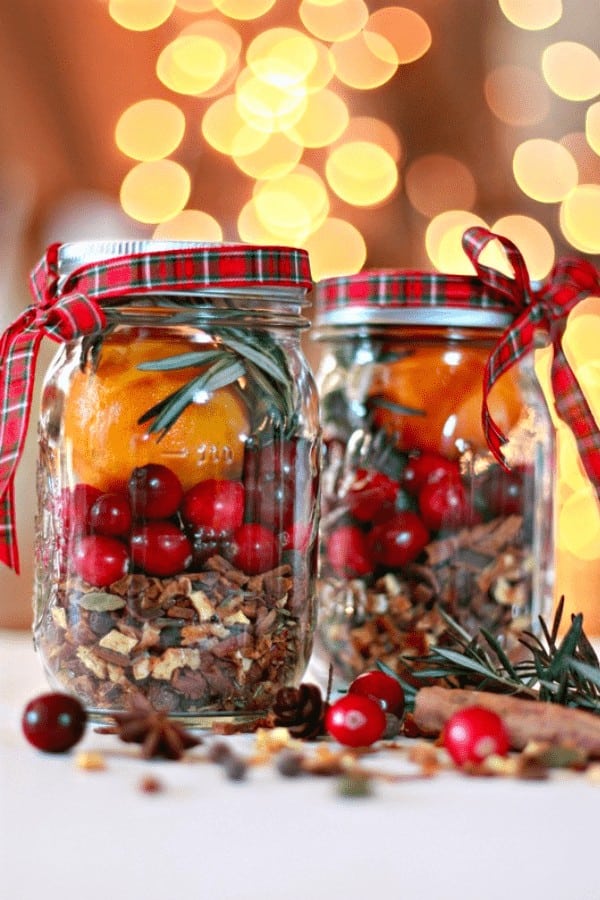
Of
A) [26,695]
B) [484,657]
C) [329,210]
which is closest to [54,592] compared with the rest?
[26,695]

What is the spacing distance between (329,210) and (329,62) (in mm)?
184

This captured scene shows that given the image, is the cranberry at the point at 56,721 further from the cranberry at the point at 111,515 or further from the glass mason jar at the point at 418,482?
the glass mason jar at the point at 418,482

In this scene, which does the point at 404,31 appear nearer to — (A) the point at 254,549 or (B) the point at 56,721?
(A) the point at 254,549

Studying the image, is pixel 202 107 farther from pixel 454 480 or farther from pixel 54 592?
pixel 54 592

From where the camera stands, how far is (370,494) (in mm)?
794

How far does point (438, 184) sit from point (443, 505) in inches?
34.9

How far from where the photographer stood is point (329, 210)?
5.17 ft

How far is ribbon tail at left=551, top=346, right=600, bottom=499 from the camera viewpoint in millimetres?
780

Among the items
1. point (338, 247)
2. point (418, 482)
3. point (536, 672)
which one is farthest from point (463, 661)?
point (338, 247)

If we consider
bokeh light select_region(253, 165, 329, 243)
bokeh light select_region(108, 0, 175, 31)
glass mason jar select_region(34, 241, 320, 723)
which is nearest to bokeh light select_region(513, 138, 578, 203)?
bokeh light select_region(253, 165, 329, 243)

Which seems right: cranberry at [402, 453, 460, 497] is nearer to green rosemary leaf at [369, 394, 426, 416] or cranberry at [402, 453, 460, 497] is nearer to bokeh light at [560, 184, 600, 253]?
green rosemary leaf at [369, 394, 426, 416]

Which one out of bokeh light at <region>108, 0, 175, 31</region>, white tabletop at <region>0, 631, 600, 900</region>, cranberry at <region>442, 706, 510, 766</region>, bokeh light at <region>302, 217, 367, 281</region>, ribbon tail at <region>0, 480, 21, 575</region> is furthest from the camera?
bokeh light at <region>302, 217, 367, 281</region>

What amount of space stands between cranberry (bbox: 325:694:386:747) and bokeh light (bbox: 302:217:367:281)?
3.23 feet

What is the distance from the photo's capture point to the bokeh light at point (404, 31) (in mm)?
1513
